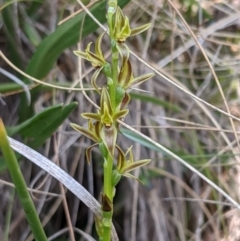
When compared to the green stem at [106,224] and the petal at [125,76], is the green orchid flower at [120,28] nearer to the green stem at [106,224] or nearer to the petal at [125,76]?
the petal at [125,76]

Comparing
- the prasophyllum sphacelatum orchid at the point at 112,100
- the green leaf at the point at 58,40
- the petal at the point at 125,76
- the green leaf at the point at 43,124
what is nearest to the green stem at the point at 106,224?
the prasophyllum sphacelatum orchid at the point at 112,100

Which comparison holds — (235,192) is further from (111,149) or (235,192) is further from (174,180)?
(111,149)

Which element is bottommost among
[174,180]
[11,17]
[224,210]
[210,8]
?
[224,210]

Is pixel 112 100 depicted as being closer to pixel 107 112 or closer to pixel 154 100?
pixel 107 112

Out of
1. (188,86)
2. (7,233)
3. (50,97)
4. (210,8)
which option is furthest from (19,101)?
(210,8)

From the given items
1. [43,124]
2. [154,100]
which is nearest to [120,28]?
[43,124]

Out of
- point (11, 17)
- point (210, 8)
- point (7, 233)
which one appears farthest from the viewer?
point (210, 8)

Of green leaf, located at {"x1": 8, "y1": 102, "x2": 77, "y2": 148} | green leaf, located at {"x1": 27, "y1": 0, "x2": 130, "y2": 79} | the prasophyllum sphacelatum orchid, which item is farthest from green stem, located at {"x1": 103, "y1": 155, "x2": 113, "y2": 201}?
green leaf, located at {"x1": 27, "y1": 0, "x2": 130, "y2": 79}
